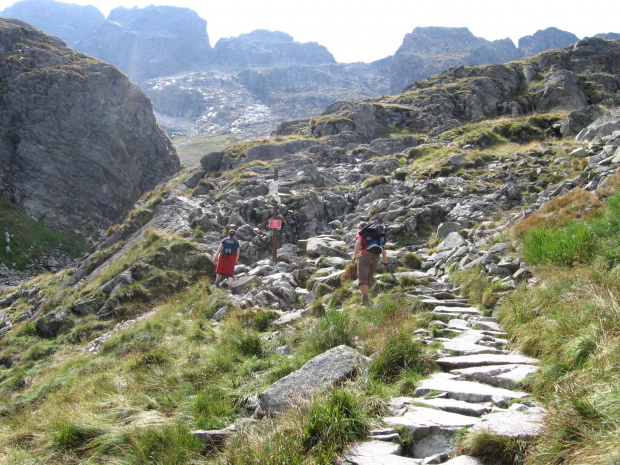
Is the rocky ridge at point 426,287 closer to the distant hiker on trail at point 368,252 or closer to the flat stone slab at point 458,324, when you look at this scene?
the flat stone slab at point 458,324

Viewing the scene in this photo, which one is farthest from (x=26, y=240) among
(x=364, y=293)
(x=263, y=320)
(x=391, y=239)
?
(x=364, y=293)

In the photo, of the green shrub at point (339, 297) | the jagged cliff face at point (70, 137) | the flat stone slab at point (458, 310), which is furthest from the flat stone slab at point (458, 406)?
the jagged cliff face at point (70, 137)

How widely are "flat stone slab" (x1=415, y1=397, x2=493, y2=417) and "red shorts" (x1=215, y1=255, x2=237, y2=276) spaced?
35.4 feet

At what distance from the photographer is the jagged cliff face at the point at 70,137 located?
53000 mm

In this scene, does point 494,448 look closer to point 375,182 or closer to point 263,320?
point 263,320

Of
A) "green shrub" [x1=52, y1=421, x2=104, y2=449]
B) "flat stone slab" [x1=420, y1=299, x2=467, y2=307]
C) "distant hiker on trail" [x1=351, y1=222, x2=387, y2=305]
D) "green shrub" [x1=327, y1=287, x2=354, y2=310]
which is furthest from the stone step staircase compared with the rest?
"green shrub" [x1=327, y1=287, x2=354, y2=310]

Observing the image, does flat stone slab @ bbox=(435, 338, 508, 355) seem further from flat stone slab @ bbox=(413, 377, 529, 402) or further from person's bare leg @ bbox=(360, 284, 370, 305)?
person's bare leg @ bbox=(360, 284, 370, 305)

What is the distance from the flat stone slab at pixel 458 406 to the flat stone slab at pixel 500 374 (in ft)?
2.14

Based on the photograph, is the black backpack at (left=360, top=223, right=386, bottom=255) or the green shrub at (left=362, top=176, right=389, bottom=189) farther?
the green shrub at (left=362, top=176, right=389, bottom=189)

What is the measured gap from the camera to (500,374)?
4.97 metres

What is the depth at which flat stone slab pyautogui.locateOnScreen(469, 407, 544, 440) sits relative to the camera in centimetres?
353

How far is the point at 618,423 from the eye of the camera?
306cm

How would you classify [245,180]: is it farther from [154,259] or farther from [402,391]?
[402,391]

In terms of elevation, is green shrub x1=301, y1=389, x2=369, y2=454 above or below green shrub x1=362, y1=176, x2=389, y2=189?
below
